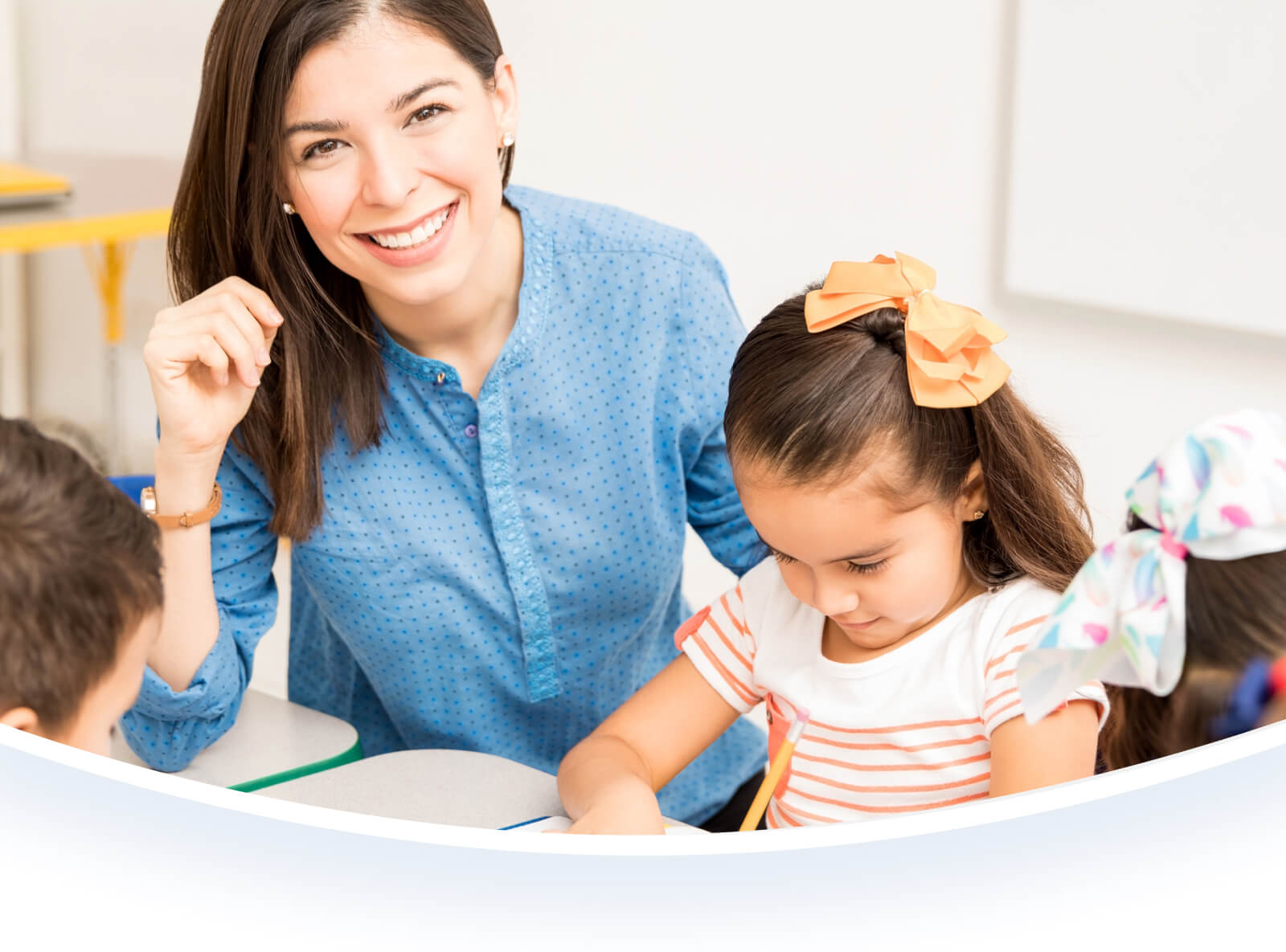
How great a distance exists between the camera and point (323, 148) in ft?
1.68

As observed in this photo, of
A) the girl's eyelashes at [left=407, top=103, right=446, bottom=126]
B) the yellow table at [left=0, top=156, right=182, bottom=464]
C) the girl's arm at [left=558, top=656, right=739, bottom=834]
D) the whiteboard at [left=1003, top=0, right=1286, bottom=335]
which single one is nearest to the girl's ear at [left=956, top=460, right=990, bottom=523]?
the girl's arm at [left=558, top=656, right=739, bottom=834]

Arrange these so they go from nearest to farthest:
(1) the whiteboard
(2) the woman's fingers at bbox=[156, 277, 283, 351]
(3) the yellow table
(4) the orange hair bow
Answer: (4) the orange hair bow, (2) the woman's fingers at bbox=[156, 277, 283, 351], (1) the whiteboard, (3) the yellow table

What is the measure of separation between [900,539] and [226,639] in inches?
12.3

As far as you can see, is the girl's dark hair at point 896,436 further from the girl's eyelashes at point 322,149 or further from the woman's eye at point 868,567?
the girl's eyelashes at point 322,149

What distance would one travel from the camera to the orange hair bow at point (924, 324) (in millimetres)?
420

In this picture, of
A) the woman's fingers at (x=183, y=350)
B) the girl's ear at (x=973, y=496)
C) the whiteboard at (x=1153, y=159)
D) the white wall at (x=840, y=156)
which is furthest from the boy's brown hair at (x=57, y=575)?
the whiteboard at (x=1153, y=159)

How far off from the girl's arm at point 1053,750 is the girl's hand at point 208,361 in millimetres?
311

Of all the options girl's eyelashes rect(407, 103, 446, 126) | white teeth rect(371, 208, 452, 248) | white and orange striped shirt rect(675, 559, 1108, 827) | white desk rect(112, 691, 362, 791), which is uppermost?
girl's eyelashes rect(407, 103, 446, 126)

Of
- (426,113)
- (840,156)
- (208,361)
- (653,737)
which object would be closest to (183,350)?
(208,361)

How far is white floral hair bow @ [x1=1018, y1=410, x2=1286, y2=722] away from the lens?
0.26 meters

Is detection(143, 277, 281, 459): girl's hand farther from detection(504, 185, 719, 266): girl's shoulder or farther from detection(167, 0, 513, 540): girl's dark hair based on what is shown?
detection(504, 185, 719, 266): girl's shoulder

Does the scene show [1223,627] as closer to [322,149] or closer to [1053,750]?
[1053,750]

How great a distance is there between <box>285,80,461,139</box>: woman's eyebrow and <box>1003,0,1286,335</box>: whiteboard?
51cm

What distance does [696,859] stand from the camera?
0.29 m
